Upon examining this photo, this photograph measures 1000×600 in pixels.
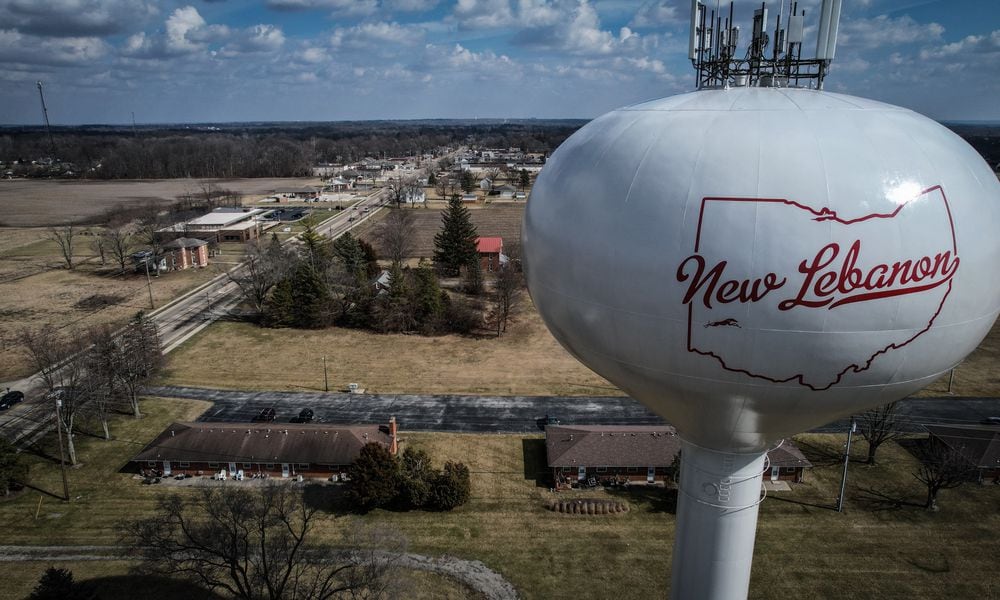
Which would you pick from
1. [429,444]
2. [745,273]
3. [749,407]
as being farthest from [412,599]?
[745,273]

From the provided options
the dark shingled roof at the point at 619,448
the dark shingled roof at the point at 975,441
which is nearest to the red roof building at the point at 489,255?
the dark shingled roof at the point at 619,448

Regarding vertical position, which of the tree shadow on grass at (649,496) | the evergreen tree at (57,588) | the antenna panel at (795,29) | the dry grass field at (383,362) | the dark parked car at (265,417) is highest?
the antenna panel at (795,29)

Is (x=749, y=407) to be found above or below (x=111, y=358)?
above

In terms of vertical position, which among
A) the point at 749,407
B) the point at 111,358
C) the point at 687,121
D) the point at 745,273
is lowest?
the point at 111,358

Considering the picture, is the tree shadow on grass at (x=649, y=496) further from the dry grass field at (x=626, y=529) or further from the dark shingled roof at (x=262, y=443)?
the dark shingled roof at (x=262, y=443)

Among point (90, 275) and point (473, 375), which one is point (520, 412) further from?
point (90, 275)

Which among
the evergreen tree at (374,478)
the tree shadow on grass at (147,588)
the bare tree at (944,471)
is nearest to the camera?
the tree shadow on grass at (147,588)

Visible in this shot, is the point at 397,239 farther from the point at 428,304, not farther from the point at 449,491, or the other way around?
the point at 449,491
